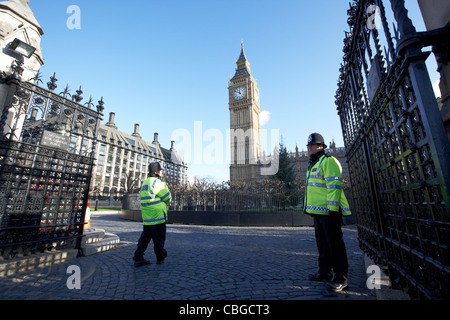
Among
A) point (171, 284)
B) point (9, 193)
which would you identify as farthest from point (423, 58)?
point (9, 193)

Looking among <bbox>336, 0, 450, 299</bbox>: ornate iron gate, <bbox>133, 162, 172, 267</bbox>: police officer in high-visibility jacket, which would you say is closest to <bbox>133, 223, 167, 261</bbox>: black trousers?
<bbox>133, 162, 172, 267</bbox>: police officer in high-visibility jacket

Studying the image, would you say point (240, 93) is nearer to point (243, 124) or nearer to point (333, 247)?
point (243, 124)

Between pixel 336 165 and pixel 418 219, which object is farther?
pixel 336 165

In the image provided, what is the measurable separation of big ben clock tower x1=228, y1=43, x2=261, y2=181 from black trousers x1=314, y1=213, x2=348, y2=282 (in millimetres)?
67295

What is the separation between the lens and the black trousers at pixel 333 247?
2889 mm

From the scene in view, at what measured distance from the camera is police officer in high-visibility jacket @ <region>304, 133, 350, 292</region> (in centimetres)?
290

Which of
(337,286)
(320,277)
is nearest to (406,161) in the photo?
(337,286)

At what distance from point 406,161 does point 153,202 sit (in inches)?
168

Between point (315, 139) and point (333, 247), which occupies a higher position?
point (315, 139)

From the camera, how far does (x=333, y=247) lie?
2.95m

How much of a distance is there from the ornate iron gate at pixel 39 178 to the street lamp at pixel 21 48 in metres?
3.17
